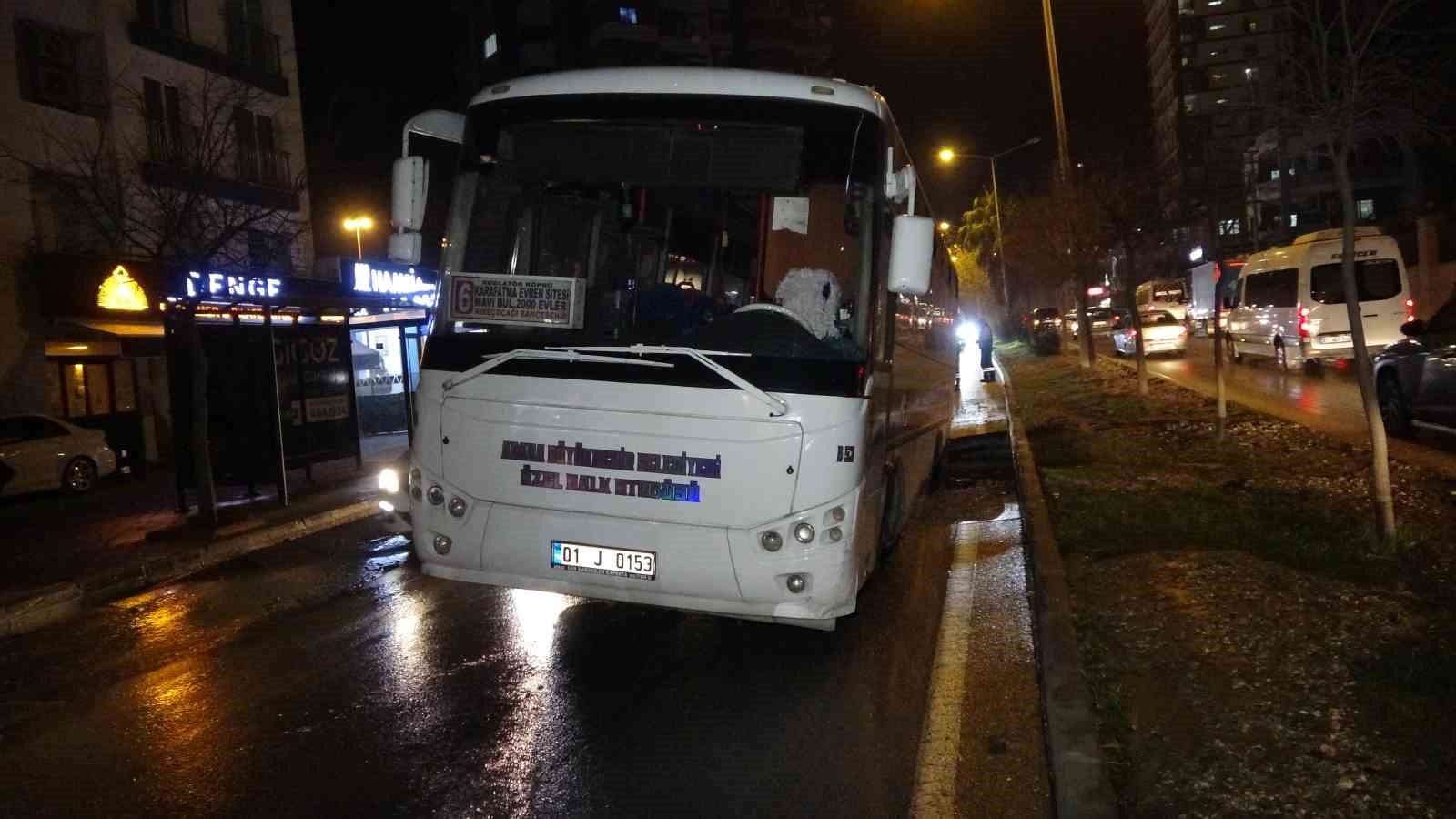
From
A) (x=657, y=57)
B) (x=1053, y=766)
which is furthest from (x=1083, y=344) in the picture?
(x=657, y=57)

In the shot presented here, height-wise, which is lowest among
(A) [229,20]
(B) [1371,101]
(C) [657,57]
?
(B) [1371,101]

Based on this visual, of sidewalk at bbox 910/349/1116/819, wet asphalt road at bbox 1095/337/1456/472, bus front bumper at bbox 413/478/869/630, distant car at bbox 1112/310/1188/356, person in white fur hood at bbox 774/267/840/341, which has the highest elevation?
person in white fur hood at bbox 774/267/840/341

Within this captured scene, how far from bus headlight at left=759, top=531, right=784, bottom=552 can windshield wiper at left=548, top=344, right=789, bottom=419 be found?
1.98 ft

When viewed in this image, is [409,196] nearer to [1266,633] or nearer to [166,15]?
[1266,633]

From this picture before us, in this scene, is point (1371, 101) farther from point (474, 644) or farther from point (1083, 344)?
point (1083, 344)

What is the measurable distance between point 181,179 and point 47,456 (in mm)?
5715

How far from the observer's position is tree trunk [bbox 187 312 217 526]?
432 inches

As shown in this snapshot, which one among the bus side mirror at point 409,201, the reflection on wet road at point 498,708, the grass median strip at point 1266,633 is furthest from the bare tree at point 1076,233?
the bus side mirror at point 409,201

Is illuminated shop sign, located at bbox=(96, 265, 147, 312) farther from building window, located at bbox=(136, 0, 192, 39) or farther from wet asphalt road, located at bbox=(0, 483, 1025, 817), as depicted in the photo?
wet asphalt road, located at bbox=(0, 483, 1025, 817)

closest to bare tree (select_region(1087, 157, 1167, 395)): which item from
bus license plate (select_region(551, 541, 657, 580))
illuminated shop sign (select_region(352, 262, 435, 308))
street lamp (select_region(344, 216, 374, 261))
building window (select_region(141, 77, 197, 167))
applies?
illuminated shop sign (select_region(352, 262, 435, 308))

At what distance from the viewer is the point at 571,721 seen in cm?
509

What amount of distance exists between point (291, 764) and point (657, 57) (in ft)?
200

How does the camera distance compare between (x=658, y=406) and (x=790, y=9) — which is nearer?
(x=658, y=406)

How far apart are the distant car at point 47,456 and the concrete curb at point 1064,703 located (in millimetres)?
14992
